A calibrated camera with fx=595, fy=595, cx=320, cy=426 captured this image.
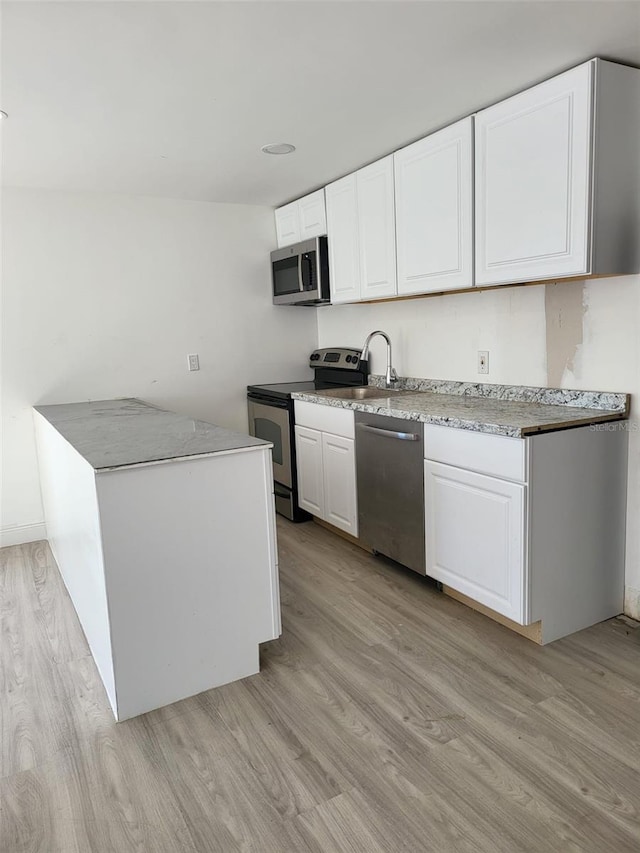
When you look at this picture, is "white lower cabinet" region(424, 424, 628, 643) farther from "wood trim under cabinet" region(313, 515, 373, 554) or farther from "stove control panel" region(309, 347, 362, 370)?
"stove control panel" region(309, 347, 362, 370)

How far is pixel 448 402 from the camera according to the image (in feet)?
9.93

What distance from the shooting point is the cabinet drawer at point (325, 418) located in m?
3.25

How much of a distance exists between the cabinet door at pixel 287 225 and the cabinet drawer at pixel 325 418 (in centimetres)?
119

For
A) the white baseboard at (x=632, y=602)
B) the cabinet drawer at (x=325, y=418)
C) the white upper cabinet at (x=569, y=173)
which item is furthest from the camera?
the cabinet drawer at (x=325, y=418)

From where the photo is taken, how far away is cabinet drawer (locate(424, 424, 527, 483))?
2.21m

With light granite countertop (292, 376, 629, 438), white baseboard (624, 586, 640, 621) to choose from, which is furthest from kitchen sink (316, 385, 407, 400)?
white baseboard (624, 586, 640, 621)

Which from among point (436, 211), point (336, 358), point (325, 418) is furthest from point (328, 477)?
point (436, 211)

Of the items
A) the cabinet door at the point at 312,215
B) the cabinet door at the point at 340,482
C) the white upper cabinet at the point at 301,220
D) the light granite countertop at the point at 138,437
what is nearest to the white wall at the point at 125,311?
the white upper cabinet at the point at 301,220

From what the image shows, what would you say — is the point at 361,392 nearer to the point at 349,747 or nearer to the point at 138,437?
the point at 138,437

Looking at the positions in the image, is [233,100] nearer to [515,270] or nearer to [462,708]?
[515,270]

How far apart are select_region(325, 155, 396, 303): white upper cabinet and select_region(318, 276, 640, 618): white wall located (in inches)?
14.0

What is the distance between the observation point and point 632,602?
8.21ft

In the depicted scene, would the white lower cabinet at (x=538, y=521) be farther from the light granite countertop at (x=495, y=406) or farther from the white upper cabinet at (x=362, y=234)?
the white upper cabinet at (x=362, y=234)

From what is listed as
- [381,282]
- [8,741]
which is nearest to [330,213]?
[381,282]
